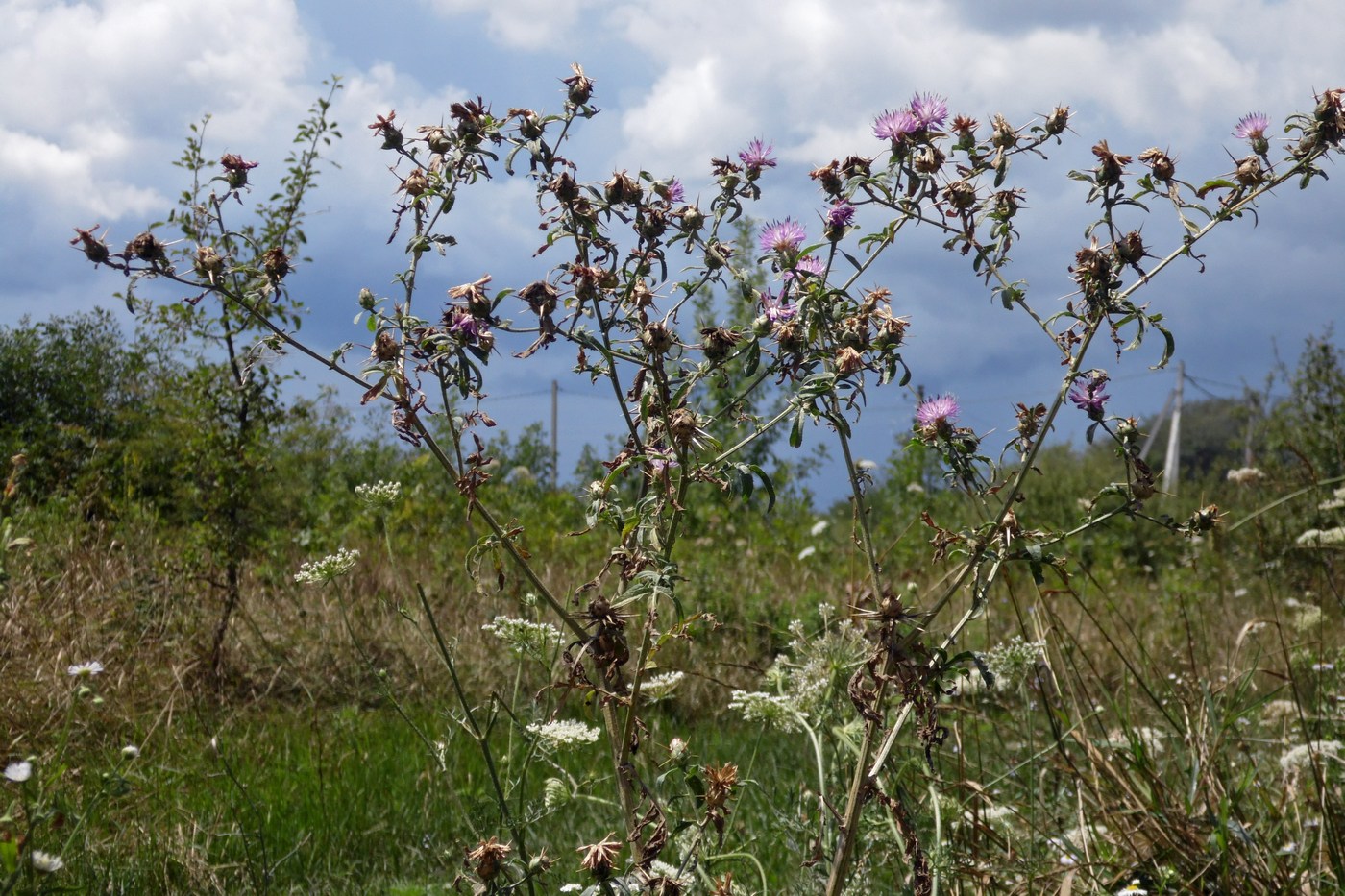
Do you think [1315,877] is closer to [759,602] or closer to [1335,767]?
[1335,767]

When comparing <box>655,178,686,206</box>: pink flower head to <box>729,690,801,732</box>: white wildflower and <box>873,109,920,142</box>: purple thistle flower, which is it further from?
<box>729,690,801,732</box>: white wildflower

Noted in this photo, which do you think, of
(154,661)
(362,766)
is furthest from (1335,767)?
(154,661)

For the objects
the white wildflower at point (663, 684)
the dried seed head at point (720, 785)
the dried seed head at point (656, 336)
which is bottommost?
the dried seed head at point (720, 785)

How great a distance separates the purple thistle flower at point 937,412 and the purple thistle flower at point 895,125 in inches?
17.4

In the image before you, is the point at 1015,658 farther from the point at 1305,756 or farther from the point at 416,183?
the point at 416,183

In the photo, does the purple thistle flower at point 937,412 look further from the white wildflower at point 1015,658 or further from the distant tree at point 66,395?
the distant tree at point 66,395

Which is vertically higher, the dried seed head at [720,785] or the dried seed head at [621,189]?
the dried seed head at [621,189]

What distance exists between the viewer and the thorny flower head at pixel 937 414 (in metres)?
1.81

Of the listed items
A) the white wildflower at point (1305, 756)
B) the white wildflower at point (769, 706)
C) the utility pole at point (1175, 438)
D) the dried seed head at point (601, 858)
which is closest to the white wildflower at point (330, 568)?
the white wildflower at point (769, 706)

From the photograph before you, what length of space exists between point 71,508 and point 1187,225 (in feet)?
19.5

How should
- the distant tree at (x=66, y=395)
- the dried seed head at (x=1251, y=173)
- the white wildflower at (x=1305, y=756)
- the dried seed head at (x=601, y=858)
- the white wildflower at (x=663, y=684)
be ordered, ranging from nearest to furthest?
the dried seed head at (x=601, y=858) < the dried seed head at (x=1251, y=173) < the white wildflower at (x=663, y=684) < the white wildflower at (x=1305, y=756) < the distant tree at (x=66, y=395)

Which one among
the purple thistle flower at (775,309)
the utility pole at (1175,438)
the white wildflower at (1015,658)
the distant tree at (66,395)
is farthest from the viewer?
the utility pole at (1175,438)

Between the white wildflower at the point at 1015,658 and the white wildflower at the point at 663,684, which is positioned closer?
the white wildflower at the point at 663,684

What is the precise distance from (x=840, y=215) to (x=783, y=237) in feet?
0.37
